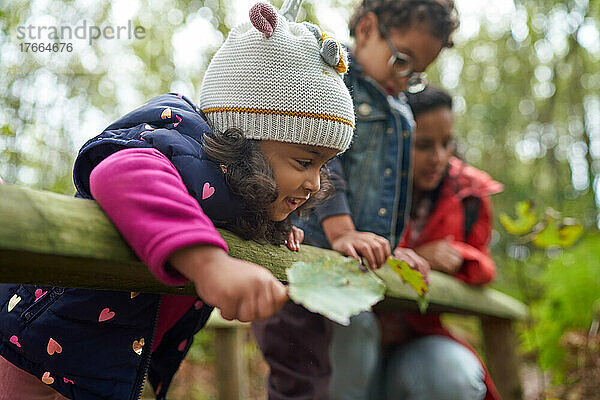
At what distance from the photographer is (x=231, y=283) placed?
66 centimetres

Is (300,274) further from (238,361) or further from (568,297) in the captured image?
(568,297)

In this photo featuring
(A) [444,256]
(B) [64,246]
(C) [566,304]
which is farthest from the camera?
(C) [566,304]

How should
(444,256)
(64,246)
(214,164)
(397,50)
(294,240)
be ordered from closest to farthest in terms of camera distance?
1. (64,246)
2. (214,164)
3. (294,240)
4. (397,50)
5. (444,256)

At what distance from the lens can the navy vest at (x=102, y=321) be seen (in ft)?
3.10

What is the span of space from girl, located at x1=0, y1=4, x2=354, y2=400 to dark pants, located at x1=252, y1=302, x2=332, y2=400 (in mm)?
714

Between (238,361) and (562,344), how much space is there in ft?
5.40

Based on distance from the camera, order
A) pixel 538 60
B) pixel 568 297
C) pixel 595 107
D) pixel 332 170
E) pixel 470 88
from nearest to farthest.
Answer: pixel 332 170 < pixel 568 297 < pixel 595 107 < pixel 538 60 < pixel 470 88

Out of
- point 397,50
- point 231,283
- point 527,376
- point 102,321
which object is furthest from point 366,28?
point 527,376

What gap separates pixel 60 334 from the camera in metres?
1.01

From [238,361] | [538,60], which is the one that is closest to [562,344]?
[238,361]

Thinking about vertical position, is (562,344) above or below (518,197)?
above

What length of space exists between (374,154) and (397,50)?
320mm

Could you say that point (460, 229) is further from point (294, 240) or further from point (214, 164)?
point (214, 164)

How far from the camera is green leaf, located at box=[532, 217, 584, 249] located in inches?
81.7
